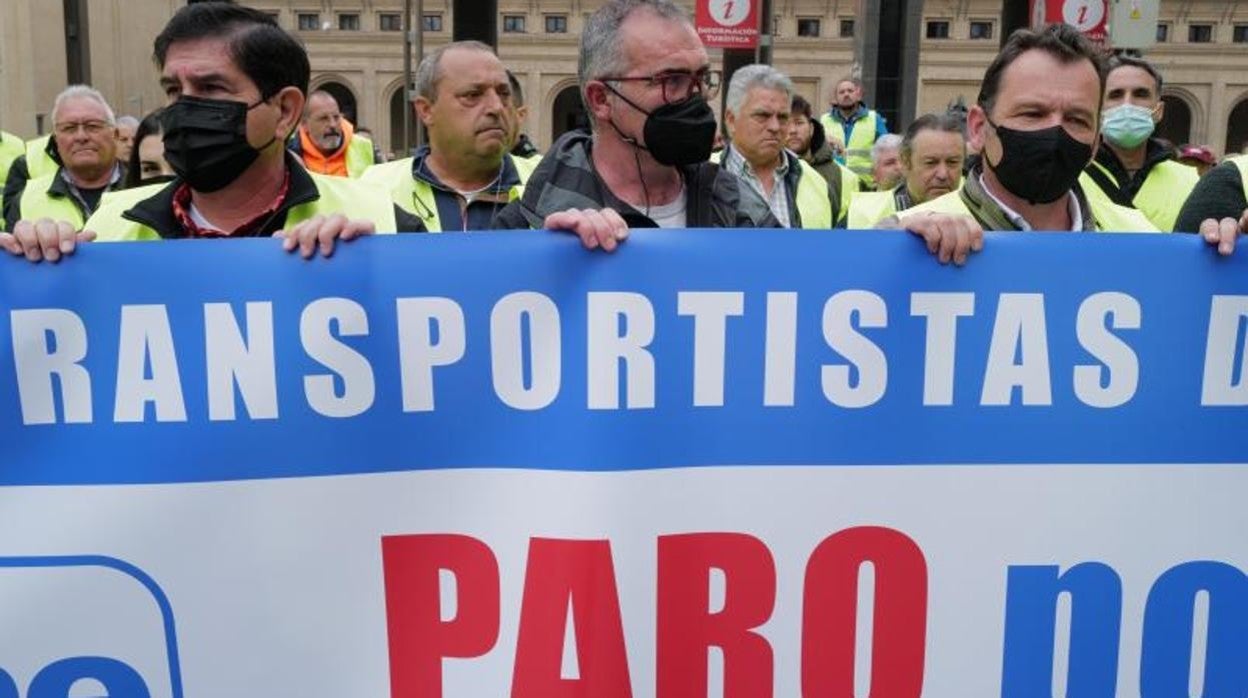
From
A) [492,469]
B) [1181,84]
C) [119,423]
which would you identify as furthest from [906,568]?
[1181,84]

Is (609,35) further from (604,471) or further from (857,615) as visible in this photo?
(857,615)

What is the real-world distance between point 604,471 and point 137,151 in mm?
2393

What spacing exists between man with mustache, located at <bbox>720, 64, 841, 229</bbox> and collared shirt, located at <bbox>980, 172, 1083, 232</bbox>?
2.45 meters

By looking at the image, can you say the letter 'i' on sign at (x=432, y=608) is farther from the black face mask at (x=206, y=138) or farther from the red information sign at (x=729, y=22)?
the red information sign at (x=729, y=22)

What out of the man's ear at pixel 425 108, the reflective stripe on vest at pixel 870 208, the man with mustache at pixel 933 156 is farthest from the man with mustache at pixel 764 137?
the man's ear at pixel 425 108

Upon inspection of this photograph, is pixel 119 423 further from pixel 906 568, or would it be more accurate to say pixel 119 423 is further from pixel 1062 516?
pixel 1062 516

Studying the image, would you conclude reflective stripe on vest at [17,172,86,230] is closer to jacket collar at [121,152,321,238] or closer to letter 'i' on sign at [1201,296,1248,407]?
jacket collar at [121,152,321,238]

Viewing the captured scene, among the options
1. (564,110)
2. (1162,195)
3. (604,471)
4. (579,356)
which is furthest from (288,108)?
(564,110)

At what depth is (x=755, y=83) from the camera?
207 inches

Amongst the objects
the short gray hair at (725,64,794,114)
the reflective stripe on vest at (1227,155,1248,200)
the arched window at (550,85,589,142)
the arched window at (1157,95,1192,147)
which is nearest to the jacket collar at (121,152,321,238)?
the reflective stripe on vest at (1227,155,1248,200)

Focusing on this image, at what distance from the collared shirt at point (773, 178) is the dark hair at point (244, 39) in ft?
9.25

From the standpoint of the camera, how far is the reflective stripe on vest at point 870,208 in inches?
213

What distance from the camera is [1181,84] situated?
190 ft

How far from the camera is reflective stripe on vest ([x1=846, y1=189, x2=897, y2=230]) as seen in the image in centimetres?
541
